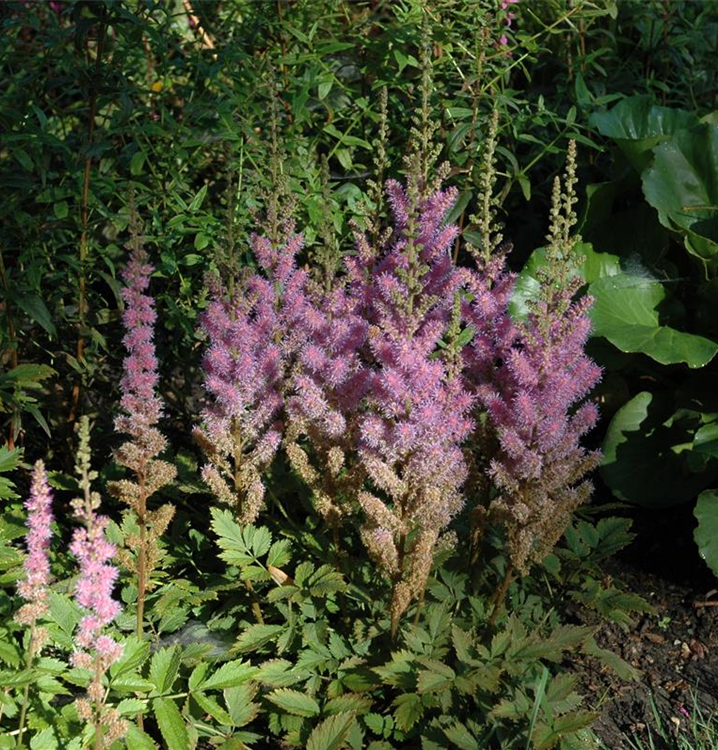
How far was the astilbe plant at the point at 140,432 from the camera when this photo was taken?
2.59 m

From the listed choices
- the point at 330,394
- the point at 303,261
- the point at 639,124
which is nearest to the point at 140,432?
the point at 330,394

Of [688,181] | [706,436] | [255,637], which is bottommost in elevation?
[255,637]

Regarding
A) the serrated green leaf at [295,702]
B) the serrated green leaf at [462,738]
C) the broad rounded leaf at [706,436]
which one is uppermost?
the broad rounded leaf at [706,436]

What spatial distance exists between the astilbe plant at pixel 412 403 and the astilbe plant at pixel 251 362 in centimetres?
30

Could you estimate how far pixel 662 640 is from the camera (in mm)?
3533

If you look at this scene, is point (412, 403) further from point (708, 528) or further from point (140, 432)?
point (708, 528)

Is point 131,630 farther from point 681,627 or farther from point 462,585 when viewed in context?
point 681,627

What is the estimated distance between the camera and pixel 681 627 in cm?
362

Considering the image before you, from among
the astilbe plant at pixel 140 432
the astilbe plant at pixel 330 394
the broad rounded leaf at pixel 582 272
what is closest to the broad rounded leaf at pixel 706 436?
the broad rounded leaf at pixel 582 272

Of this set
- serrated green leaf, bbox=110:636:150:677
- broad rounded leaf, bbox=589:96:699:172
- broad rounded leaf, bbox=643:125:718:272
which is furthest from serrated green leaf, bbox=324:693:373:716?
broad rounded leaf, bbox=589:96:699:172

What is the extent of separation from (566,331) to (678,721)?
1.40 metres

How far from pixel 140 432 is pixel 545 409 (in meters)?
1.04

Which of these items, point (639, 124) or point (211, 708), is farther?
point (639, 124)

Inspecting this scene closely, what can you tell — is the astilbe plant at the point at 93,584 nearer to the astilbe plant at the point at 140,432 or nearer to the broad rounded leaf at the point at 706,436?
the astilbe plant at the point at 140,432
